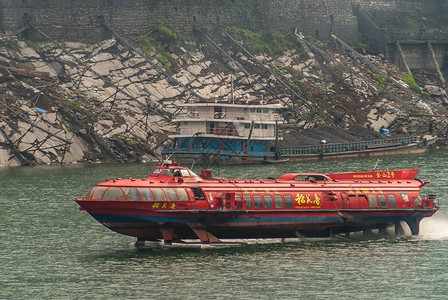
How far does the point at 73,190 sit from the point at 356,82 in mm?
52809

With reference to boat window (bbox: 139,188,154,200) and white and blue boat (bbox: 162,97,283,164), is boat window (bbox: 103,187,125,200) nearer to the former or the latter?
boat window (bbox: 139,188,154,200)

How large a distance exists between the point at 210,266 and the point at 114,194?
17.7 feet

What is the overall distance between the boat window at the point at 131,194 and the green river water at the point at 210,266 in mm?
2747

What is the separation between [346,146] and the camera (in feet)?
299

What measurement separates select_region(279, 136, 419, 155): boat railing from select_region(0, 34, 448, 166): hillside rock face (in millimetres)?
4652

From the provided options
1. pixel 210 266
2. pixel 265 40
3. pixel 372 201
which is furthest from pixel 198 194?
pixel 265 40

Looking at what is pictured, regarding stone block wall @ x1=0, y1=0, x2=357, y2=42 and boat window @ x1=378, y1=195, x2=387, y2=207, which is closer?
boat window @ x1=378, y1=195, x2=387, y2=207

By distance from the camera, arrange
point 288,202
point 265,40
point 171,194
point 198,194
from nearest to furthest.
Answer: point 171,194
point 198,194
point 288,202
point 265,40

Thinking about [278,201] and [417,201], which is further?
[417,201]

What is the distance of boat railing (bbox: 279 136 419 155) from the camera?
87.2m

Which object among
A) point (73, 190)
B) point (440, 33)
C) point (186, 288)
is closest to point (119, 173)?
point (73, 190)

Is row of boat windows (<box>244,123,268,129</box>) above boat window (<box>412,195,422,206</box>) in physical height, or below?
above

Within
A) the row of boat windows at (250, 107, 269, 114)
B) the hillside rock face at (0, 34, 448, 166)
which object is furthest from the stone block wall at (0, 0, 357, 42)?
the row of boat windows at (250, 107, 269, 114)

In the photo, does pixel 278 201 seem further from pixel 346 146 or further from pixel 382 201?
pixel 346 146
